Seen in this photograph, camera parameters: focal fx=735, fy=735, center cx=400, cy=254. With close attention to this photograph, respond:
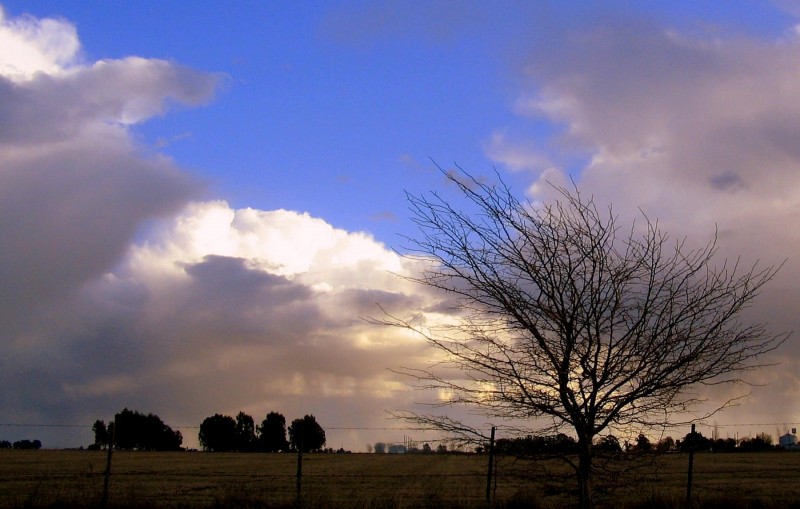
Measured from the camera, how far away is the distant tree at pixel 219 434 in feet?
263

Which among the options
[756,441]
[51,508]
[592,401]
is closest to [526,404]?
[592,401]

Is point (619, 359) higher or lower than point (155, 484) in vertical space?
higher

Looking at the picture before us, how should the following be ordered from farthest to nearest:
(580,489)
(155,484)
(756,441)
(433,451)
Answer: (756,441)
(155,484)
(433,451)
(580,489)

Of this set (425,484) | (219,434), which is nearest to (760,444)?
→ (425,484)

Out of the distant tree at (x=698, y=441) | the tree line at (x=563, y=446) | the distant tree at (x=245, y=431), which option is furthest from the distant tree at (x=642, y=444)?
the distant tree at (x=245, y=431)

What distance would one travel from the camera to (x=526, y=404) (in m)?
8.12

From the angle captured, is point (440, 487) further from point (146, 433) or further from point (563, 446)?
point (146, 433)

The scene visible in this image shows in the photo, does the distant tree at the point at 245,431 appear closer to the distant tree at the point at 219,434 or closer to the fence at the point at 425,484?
the distant tree at the point at 219,434

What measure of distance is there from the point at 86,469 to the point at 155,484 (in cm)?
904

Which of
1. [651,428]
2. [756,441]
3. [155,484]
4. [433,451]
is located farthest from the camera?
[756,441]

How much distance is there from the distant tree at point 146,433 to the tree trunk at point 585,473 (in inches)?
2850

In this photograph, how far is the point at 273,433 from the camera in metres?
85.1

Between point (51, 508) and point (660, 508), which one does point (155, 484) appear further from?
point (660, 508)

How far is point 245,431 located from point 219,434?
14.3 meters
